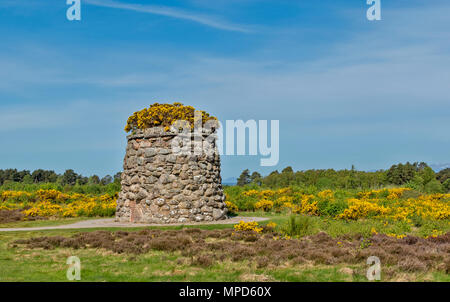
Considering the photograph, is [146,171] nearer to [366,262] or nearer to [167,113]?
[167,113]

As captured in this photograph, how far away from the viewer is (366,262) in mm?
9328

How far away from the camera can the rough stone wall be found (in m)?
17.7

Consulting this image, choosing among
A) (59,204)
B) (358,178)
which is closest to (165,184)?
(59,204)

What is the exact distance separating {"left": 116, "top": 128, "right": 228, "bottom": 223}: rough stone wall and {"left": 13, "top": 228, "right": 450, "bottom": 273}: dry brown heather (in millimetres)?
3423

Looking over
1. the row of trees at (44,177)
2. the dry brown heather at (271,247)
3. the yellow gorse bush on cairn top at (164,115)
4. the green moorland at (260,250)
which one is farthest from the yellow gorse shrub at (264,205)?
the row of trees at (44,177)

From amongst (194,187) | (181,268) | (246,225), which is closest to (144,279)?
(181,268)

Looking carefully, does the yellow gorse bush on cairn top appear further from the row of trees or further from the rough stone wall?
the row of trees

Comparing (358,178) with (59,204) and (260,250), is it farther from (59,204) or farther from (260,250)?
(260,250)

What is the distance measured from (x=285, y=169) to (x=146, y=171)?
123 feet

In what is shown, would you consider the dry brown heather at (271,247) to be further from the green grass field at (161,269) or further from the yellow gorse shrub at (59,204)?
the yellow gorse shrub at (59,204)

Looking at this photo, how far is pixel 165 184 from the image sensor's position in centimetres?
1772

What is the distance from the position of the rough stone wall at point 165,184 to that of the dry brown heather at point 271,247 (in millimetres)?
3423

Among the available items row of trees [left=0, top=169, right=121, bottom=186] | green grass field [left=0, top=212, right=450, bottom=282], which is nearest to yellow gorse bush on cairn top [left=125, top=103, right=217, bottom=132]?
green grass field [left=0, top=212, right=450, bottom=282]

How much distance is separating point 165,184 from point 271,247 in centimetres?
774
